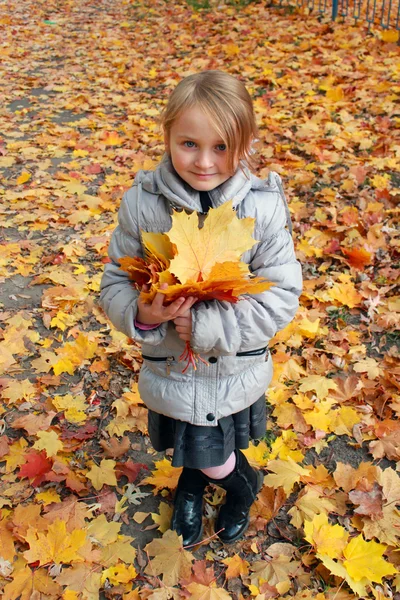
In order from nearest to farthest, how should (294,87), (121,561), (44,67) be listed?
(121,561) < (294,87) < (44,67)

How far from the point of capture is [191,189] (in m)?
1.75

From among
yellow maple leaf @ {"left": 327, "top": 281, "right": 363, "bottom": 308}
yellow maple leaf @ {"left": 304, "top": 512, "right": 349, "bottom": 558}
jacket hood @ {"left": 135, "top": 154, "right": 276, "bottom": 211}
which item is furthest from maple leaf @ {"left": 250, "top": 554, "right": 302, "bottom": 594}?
yellow maple leaf @ {"left": 327, "top": 281, "right": 363, "bottom": 308}

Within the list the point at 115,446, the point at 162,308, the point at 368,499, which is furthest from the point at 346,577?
the point at 162,308

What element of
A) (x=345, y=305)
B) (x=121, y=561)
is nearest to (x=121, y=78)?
(x=345, y=305)

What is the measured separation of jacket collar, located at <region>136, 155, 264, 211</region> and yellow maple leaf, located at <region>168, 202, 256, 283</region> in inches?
8.1

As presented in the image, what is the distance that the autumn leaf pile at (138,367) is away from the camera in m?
2.13

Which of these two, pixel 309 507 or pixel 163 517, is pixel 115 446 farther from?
pixel 309 507

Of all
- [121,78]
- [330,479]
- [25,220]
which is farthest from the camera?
[121,78]

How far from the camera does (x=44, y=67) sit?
8359 mm

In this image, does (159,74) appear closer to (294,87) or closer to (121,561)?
(294,87)

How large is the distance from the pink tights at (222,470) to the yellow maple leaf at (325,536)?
40 centimetres

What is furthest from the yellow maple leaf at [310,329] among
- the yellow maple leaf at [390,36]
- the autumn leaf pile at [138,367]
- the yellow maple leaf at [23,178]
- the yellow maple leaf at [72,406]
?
the yellow maple leaf at [390,36]

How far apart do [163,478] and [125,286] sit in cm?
103

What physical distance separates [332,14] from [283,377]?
7.81m
